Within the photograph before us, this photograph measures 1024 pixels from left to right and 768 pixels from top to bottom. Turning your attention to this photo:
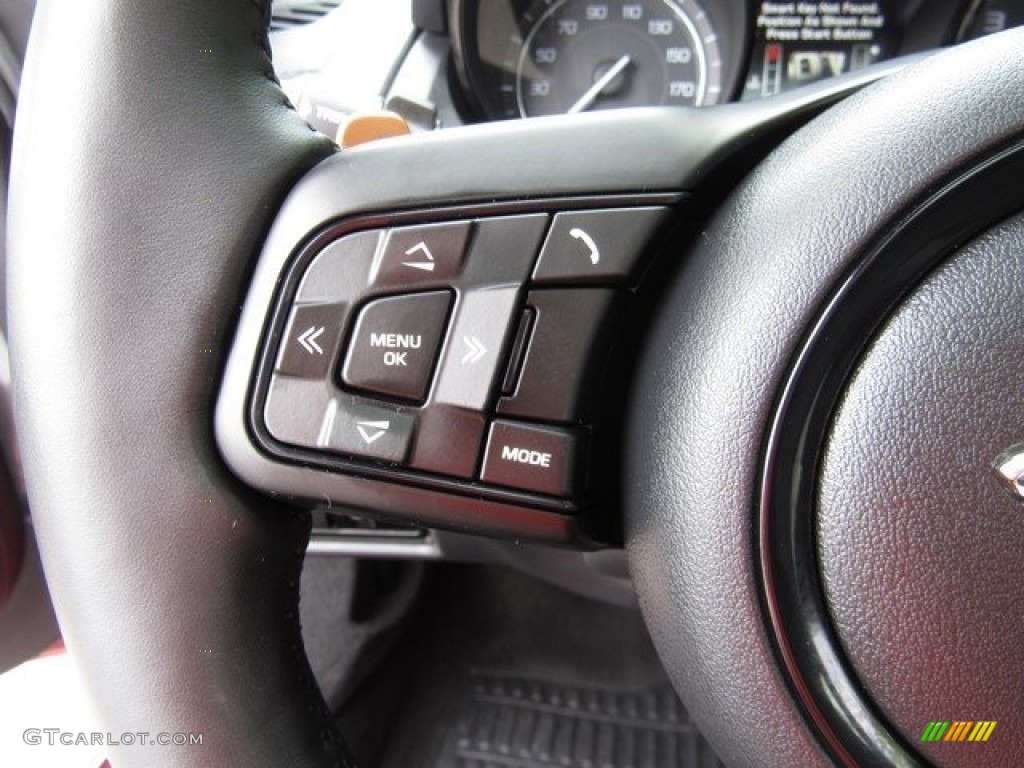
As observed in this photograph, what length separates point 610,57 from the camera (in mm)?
1382

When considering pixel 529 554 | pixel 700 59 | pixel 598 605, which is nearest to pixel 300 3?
pixel 700 59

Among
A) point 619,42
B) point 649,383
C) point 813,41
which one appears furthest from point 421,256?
point 813,41

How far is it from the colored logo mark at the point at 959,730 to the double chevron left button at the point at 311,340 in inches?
16.1

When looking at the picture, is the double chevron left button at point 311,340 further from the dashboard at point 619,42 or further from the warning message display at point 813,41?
the warning message display at point 813,41

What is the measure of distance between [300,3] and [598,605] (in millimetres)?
875

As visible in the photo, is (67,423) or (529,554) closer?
(67,423)

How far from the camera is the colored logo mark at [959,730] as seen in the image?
0.54 m

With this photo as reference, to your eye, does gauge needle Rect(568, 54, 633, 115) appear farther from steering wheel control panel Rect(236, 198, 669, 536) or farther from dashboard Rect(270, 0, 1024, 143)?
steering wheel control panel Rect(236, 198, 669, 536)

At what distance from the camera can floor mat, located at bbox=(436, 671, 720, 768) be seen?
3.69ft

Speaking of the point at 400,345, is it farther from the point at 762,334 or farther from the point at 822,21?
the point at 822,21

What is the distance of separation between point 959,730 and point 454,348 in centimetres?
36

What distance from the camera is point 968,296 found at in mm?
540

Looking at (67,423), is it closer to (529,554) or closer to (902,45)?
(529,554)

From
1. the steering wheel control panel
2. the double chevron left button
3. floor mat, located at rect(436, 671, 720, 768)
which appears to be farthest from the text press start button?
floor mat, located at rect(436, 671, 720, 768)
